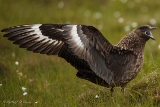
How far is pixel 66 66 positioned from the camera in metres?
6.36

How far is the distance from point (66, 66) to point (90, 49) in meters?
1.96

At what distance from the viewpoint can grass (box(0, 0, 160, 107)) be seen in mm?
4598

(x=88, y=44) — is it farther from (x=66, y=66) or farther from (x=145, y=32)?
(x=66, y=66)

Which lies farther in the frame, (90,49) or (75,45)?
(90,49)

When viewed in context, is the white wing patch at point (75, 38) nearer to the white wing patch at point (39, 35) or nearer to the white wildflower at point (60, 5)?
the white wing patch at point (39, 35)

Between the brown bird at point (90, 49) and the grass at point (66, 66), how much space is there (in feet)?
0.63

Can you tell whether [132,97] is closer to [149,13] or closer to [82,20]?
[82,20]

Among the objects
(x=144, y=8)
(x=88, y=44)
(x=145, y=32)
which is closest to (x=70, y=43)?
(x=88, y=44)

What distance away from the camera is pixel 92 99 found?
4594 millimetres

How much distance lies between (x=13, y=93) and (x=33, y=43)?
0.83 meters

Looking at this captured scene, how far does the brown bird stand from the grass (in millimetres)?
192

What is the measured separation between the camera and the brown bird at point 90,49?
4.38m

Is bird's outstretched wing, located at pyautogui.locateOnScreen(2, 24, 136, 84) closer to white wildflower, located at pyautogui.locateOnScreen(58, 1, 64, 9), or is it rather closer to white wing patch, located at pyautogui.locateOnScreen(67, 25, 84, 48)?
white wing patch, located at pyautogui.locateOnScreen(67, 25, 84, 48)

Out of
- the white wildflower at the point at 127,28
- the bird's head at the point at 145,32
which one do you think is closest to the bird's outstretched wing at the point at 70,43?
A: the bird's head at the point at 145,32
